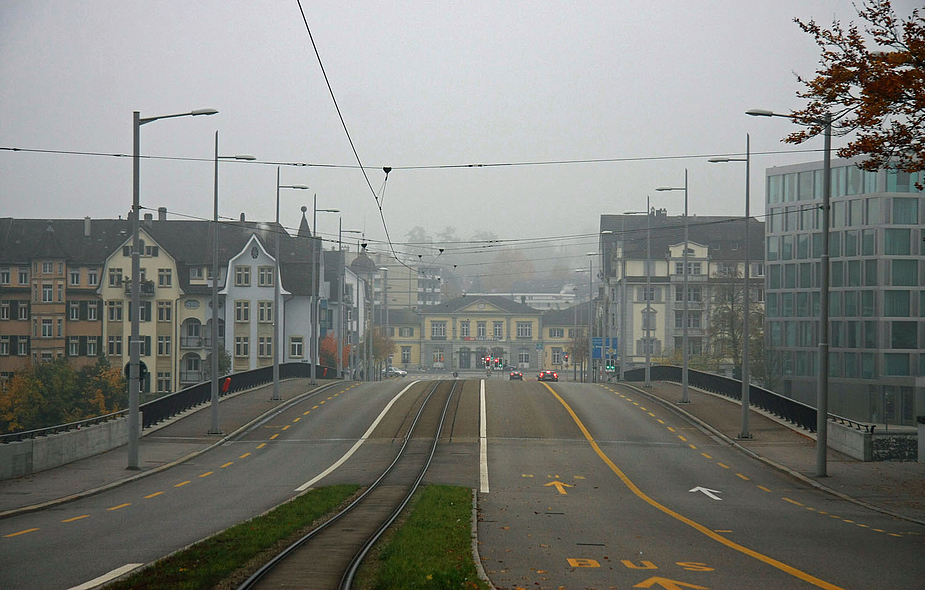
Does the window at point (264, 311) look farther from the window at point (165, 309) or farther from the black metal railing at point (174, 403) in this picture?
the black metal railing at point (174, 403)

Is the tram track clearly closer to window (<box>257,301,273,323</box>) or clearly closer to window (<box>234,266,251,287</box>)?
window (<box>257,301,273,323</box>)

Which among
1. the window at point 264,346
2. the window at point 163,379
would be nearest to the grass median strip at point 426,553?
the window at point 264,346

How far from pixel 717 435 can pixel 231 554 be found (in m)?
23.5

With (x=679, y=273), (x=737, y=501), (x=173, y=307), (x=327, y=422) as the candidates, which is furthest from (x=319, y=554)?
(x=679, y=273)

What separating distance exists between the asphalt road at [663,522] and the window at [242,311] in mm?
51565

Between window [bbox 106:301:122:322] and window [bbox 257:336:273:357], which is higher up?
window [bbox 106:301:122:322]

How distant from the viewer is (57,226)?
84.8 metres

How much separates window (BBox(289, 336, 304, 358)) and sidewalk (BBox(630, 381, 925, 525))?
4954 centimetres

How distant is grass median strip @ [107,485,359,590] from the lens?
10727mm

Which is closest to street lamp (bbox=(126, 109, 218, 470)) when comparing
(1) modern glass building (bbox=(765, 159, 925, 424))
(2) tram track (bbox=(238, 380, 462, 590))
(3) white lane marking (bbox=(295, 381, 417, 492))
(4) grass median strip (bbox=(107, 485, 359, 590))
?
(3) white lane marking (bbox=(295, 381, 417, 492))

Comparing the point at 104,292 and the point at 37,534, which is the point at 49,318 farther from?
the point at 37,534

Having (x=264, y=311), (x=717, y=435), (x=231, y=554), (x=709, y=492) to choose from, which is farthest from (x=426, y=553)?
(x=264, y=311)

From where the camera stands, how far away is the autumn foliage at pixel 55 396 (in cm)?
6594

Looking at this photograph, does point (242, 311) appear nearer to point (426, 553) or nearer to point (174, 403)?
point (174, 403)
